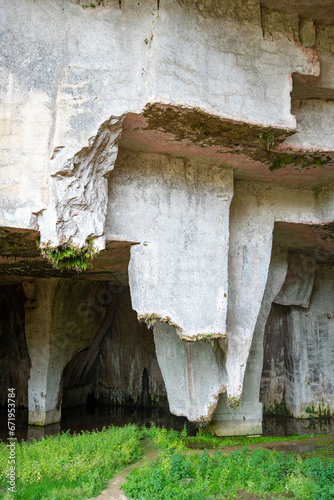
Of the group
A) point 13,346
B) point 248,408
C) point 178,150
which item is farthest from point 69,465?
point 13,346

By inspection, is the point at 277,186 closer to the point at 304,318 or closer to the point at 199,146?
the point at 199,146

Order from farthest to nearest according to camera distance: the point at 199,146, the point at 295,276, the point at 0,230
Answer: the point at 295,276 → the point at 199,146 → the point at 0,230

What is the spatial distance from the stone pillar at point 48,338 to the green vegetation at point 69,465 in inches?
117

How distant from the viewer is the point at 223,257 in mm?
7172

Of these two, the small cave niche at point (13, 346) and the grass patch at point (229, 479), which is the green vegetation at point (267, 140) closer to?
the grass patch at point (229, 479)

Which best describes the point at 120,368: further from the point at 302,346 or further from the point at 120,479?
the point at 120,479

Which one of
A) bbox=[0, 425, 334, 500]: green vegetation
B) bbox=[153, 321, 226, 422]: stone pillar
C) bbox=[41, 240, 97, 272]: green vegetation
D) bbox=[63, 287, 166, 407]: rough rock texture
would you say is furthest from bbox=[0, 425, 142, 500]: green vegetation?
bbox=[63, 287, 166, 407]: rough rock texture

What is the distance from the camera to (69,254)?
5.84 metres

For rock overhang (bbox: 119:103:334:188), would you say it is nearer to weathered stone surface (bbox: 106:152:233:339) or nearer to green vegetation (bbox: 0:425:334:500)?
weathered stone surface (bbox: 106:152:233:339)

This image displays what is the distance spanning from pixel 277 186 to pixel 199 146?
7.44 feet

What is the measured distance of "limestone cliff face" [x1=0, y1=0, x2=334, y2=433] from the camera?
575cm

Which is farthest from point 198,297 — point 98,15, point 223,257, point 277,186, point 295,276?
point 295,276

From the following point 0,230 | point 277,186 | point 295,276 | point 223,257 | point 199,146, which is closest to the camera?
point 0,230

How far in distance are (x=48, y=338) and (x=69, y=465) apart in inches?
192
